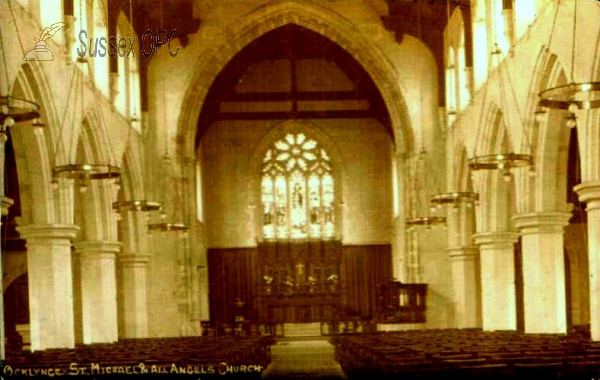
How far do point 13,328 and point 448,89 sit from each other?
17.8 meters

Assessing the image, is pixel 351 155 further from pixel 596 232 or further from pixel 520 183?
pixel 596 232

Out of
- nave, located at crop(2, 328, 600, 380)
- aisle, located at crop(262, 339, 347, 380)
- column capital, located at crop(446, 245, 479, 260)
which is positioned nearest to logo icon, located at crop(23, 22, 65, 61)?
nave, located at crop(2, 328, 600, 380)

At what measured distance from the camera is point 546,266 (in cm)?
2388

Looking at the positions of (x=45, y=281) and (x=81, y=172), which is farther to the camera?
(x=45, y=281)

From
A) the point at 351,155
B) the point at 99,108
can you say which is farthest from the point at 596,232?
the point at 351,155

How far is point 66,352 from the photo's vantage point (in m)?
19.4

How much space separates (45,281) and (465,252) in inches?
644

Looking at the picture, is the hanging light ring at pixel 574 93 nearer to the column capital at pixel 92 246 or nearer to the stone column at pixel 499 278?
the stone column at pixel 499 278

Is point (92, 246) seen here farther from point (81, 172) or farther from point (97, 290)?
point (81, 172)

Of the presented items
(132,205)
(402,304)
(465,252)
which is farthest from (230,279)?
(132,205)

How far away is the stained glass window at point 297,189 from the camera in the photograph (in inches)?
1898

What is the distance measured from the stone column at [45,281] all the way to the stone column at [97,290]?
16.4 feet

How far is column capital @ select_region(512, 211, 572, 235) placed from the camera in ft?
77.9

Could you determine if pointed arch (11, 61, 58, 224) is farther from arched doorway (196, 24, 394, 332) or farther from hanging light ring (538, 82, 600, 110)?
arched doorway (196, 24, 394, 332)
